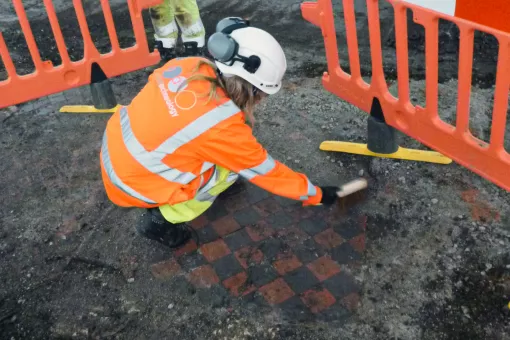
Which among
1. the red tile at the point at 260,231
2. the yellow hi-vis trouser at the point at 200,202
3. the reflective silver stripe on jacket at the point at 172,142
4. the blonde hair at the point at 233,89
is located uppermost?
the blonde hair at the point at 233,89

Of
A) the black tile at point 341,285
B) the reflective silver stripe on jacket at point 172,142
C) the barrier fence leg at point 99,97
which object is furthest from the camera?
the barrier fence leg at point 99,97

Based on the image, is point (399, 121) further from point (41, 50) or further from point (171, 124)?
point (41, 50)

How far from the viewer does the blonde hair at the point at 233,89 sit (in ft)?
8.93

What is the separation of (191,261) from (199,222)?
1.20ft

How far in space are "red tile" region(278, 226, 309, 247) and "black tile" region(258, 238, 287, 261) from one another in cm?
5

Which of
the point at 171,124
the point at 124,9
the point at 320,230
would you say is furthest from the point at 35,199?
the point at 124,9

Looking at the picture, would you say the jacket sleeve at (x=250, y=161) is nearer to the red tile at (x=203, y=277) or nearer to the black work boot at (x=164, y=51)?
the red tile at (x=203, y=277)

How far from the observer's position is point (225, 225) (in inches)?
139

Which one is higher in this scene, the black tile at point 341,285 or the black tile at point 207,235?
the black tile at point 207,235

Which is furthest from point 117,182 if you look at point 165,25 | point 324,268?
point 165,25

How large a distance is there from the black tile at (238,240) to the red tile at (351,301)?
74cm

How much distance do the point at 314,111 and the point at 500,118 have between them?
198 cm

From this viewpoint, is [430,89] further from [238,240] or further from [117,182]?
[117,182]

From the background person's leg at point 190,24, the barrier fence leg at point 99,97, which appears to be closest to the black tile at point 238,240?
the barrier fence leg at point 99,97
